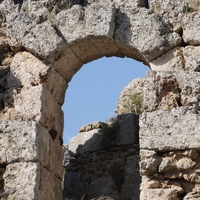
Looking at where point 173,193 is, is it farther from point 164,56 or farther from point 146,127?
point 164,56

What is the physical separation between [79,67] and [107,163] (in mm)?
2960

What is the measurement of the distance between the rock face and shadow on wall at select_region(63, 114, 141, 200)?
269cm

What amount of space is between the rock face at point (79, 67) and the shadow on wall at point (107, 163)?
2688 millimetres

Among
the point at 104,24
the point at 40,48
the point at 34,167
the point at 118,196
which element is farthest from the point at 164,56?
the point at 118,196

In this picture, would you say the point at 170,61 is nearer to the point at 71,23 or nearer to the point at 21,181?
the point at 71,23

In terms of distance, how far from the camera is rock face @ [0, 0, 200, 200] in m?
6.58

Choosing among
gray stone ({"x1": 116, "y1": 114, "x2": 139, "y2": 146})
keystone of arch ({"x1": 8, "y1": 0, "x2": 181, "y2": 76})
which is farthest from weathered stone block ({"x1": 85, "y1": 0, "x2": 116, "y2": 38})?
gray stone ({"x1": 116, "y1": 114, "x2": 139, "y2": 146})

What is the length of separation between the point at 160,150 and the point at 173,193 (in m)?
0.51

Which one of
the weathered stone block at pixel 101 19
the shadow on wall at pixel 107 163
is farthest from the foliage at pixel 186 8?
the shadow on wall at pixel 107 163

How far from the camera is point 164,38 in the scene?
7.26 meters

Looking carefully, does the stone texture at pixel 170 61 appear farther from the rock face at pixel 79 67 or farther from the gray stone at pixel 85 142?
the gray stone at pixel 85 142

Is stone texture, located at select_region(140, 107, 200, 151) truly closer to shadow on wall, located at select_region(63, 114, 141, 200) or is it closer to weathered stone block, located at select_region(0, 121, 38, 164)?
weathered stone block, located at select_region(0, 121, 38, 164)

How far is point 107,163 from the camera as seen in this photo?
1057cm

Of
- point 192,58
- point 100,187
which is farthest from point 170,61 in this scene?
point 100,187
